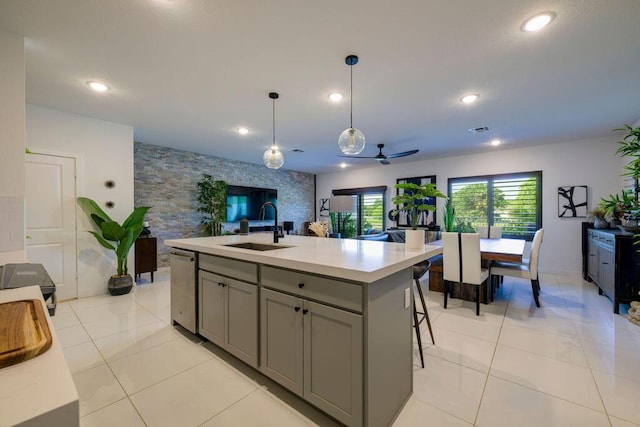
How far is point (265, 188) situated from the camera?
7.66m

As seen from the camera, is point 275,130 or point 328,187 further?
point 328,187

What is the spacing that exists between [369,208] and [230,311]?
6415 millimetres

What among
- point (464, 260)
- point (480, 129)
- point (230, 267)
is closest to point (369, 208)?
point (480, 129)

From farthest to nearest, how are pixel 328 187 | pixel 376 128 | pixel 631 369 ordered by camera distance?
pixel 328 187 → pixel 376 128 → pixel 631 369

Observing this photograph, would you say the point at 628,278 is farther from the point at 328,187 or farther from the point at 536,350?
the point at 328,187

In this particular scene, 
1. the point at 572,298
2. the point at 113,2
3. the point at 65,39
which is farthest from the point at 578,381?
the point at 65,39

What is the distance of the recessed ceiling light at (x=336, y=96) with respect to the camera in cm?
311

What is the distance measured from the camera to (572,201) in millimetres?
5062

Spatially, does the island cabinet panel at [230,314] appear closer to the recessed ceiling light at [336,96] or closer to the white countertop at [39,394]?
the white countertop at [39,394]

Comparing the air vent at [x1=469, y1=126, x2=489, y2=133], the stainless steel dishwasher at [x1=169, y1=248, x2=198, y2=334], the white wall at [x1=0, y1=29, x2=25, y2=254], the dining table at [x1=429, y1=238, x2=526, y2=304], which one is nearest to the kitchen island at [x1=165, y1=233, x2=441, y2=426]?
the stainless steel dishwasher at [x1=169, y1=248, x2=198, y2=334]

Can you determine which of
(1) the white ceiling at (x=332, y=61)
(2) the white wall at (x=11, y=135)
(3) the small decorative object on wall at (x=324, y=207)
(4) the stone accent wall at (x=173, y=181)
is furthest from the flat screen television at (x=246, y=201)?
(2) the white wall at (x=11, y=135)

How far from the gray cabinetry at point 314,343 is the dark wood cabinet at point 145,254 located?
3.68 metres

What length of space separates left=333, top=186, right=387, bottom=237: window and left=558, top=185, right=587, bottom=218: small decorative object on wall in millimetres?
3762

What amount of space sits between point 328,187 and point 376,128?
4.83 m
